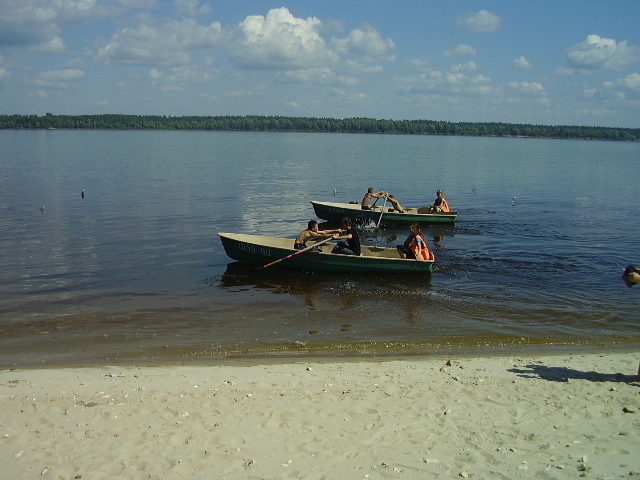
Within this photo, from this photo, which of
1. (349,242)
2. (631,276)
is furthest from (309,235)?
(631,276)

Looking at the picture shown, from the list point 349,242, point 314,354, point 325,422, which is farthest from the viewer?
point 349,242

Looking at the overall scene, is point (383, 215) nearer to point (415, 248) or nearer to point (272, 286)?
point (415, 248)

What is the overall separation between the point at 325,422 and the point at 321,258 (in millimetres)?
9798

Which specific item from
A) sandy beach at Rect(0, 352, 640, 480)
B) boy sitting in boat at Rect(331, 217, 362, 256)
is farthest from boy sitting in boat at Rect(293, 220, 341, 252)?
sandy beach at Rect(0, 352, 640, 480)

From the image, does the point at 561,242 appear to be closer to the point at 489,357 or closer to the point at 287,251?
the point at 287,251

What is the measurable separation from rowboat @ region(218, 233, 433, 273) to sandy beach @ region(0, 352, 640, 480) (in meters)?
6.85

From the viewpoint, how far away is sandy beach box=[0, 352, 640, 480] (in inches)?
235

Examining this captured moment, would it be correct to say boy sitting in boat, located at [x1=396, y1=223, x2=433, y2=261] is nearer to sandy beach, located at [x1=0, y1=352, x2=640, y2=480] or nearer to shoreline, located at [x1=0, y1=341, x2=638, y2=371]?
shoreline, located at [x1=0, y1=341, x2=638, y2=371]

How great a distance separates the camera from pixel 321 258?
54.8 feet

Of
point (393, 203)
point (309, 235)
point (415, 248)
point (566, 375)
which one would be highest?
point (393, 203)

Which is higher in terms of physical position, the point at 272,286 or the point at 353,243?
the point at 353,243

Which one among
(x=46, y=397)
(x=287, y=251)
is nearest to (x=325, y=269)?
(x=287, y=251)

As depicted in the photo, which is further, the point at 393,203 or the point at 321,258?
the point at 393,203

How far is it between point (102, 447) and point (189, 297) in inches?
320
